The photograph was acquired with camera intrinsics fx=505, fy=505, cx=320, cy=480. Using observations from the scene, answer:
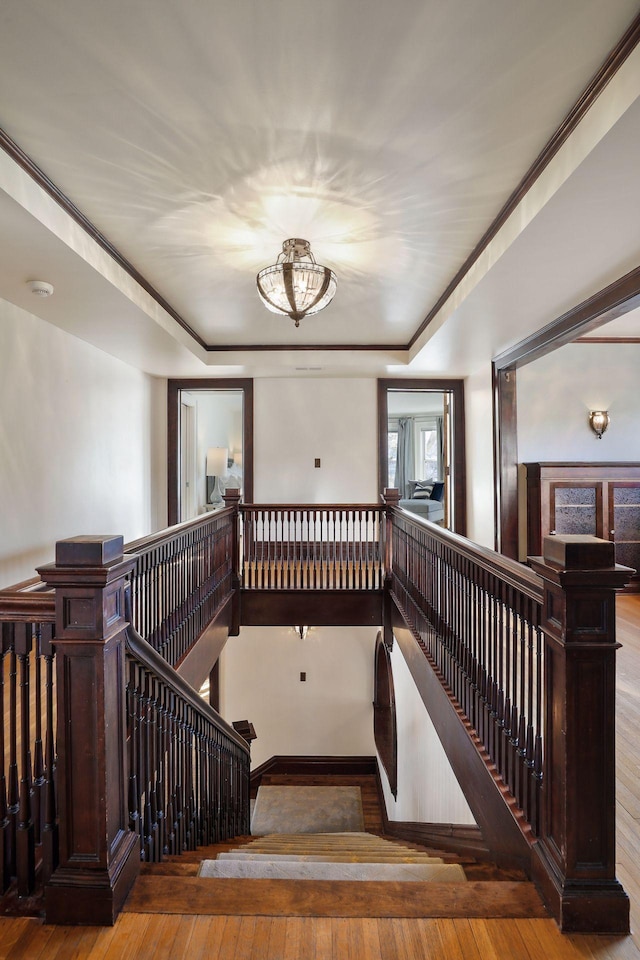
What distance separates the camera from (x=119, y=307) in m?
3.91

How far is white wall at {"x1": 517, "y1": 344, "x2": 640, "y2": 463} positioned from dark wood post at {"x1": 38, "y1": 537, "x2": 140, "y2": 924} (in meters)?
5.14

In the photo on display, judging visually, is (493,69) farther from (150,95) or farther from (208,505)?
(208,505)

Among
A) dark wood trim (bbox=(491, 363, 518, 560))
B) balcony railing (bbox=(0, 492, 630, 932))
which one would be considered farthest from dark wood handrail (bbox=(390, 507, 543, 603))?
dark wood trim (bbox=(491, 363, 518, 560))

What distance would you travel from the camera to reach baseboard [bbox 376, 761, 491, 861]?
2.55m

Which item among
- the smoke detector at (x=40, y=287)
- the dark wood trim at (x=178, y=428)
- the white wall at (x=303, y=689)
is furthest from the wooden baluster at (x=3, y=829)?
the white wall at (x=303, y=689)

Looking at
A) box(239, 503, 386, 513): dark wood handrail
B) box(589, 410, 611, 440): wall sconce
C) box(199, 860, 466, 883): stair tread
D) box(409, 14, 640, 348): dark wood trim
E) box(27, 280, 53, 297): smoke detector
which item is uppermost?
box(409, 14, 640, 348): dark wood trim

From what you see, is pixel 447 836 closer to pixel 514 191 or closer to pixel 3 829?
pixel 3 829

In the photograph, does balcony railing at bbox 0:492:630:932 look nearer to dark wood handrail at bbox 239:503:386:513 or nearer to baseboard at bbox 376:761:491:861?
baseboard at bbox 376:761:491:861

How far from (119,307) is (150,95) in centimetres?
208

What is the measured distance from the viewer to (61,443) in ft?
14.6

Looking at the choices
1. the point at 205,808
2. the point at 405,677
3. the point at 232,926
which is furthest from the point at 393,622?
the point at 232,926

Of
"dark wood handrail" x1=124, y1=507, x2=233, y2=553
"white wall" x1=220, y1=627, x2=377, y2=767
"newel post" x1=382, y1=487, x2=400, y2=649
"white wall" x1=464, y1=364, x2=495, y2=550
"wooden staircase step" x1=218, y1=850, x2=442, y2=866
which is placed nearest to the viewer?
"wooden staircase step" x1=218, y1=850, x2=442, y2=866

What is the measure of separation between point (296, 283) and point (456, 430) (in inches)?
166

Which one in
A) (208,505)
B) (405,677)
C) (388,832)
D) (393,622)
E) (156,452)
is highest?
(156,452)
